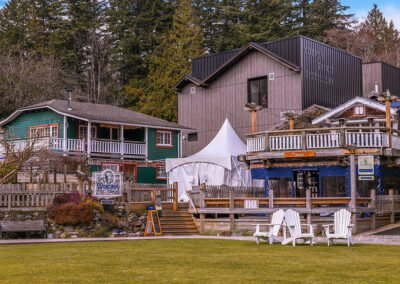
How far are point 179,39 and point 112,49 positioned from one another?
713 centimetres

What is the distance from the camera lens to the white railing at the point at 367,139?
91.3ft

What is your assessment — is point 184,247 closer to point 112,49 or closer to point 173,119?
point 173,119

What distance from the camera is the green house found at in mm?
38281

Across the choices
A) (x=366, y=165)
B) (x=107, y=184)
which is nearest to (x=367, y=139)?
(x=366, y=165)

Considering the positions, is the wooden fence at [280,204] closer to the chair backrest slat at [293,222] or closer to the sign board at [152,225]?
the sign board at [152,225]

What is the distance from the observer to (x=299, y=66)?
38188mm

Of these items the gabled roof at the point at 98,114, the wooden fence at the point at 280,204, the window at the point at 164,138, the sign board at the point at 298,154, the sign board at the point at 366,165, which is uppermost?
the gabled roof at the point at 98,114

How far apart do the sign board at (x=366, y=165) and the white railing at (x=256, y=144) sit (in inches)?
182

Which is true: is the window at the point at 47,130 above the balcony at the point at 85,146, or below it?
above

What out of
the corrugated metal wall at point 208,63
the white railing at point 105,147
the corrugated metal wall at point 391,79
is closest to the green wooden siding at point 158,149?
the white railing at point 105,147

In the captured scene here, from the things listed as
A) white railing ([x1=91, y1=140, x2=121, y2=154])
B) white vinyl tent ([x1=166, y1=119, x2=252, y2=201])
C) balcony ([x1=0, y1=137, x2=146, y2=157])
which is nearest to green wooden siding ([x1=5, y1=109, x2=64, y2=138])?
balcony ([x1=0, y1=137, x2=146, y2=157])

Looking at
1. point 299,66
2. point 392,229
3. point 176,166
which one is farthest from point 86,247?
point 299,66

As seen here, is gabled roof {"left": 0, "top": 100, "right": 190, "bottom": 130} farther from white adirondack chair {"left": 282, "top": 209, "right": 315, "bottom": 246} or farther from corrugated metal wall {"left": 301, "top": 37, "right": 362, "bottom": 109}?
white adirondack chair {"left": 282, "top": 209, "right": 315, "bottom": 246}

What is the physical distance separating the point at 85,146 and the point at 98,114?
2.41 m
